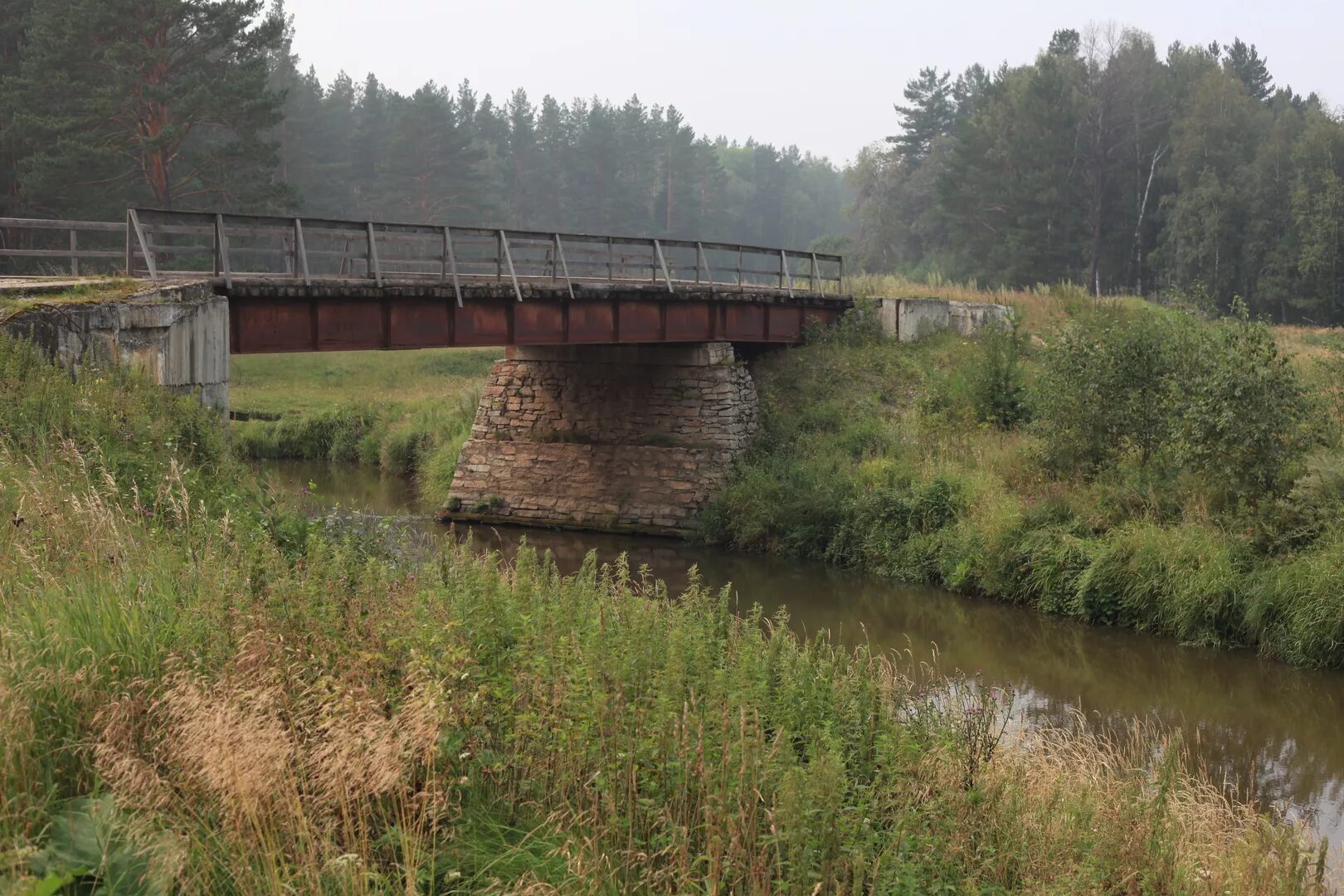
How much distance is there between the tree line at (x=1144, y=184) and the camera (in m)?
52.3

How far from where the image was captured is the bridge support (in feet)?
81.9

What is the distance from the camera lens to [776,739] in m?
5.50

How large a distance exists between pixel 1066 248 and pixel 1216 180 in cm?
738

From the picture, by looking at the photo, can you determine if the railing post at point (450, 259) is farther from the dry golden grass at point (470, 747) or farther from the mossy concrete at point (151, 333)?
the dry golden grass at point (470, 747)

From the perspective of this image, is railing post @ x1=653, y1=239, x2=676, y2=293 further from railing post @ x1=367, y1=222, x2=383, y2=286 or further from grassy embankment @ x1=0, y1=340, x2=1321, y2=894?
grassy embankment @ x1=0, y1=340, x2=1321, y2=894

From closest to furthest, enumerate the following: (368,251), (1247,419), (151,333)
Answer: (151,333)
(1247,419)
(368,251)

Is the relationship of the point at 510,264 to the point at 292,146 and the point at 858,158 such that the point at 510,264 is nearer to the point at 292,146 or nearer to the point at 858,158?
the point at 292,146

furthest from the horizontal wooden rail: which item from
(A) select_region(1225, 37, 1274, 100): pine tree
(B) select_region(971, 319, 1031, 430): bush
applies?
(A) select_region(1225, 37, 1274, 100): pine tree

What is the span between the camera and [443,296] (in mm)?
19328

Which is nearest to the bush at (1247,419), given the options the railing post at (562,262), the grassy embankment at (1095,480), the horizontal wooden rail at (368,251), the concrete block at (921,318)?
the grassy embankment at (1095,480)

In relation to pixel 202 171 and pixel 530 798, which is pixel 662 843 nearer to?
pixel 530 798

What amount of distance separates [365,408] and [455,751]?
1188 inches

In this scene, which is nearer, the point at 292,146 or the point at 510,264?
the point at 510,264

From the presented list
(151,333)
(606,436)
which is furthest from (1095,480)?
(151,333)
